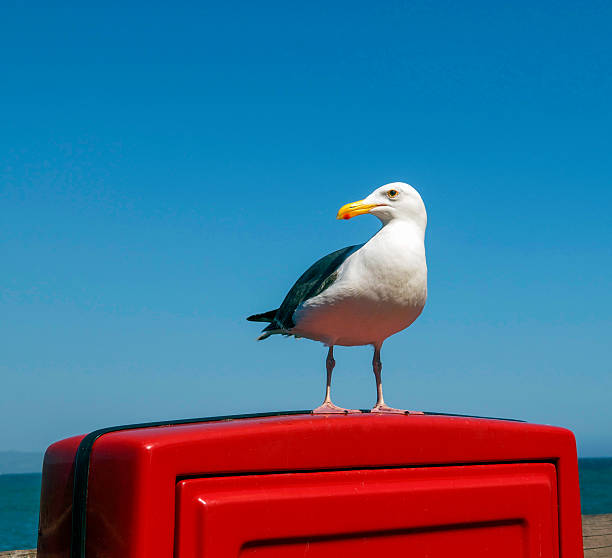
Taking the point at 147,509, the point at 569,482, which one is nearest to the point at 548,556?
the point at 569,482

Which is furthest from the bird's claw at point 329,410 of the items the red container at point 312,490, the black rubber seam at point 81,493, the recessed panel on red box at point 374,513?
the black rubber seam at point 81,493

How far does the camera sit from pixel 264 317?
10.8 feet

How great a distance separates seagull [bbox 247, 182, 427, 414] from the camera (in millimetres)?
2588

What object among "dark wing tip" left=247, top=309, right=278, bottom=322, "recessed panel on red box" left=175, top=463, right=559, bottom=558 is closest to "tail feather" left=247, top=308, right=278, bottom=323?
"dark wing tip" left=247, top=309, right=278, bottom=322

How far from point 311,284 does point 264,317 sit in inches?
20.1

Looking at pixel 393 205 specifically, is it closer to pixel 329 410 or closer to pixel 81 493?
pixel 329 410

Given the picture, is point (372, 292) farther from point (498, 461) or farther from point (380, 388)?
point (498, 461)

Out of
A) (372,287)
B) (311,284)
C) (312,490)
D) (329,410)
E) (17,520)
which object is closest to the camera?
(312,490)

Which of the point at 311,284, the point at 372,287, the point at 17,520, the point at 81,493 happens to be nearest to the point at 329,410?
the point at 372,287

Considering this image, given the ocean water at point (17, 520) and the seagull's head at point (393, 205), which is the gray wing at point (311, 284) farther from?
the ocean water at point (17, 520)

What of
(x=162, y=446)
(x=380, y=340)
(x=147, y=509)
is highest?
(x=380, y=340)

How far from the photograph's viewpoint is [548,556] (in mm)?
2182

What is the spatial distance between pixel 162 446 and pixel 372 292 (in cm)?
108

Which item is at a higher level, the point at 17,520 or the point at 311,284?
the point at 311,284
